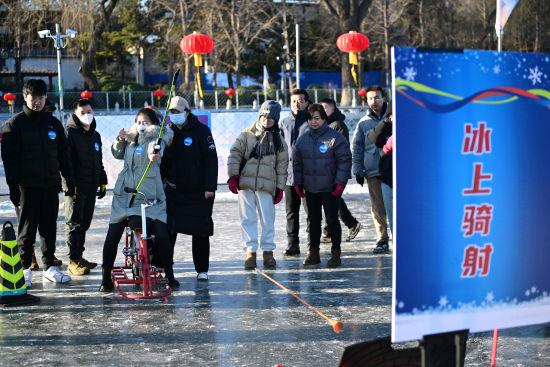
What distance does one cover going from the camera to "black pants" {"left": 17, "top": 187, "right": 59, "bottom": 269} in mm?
7895

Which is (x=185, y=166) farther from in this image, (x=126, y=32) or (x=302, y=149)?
(x=126, y=32)

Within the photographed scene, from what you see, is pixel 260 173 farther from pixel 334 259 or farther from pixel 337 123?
pixel 337 123

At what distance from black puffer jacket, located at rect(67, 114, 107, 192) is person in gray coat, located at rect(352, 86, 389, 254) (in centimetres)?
277

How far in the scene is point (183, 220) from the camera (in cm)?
795

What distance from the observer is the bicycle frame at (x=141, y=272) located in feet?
23.9

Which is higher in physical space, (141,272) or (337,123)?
(337,123)

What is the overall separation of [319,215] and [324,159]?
0.57m

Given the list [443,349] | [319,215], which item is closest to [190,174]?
[319,215]

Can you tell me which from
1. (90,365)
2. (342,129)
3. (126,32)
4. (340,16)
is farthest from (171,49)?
(90,365)

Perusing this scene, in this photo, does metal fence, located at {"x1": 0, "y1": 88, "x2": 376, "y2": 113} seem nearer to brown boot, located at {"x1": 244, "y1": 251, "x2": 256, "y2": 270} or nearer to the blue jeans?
the blue jeans

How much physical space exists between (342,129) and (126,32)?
42928mm

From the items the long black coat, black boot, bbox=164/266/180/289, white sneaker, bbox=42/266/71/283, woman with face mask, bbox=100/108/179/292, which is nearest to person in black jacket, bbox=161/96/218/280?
the long black coat

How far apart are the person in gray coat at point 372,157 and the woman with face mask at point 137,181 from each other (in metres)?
2.64

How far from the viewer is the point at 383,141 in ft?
29.4
